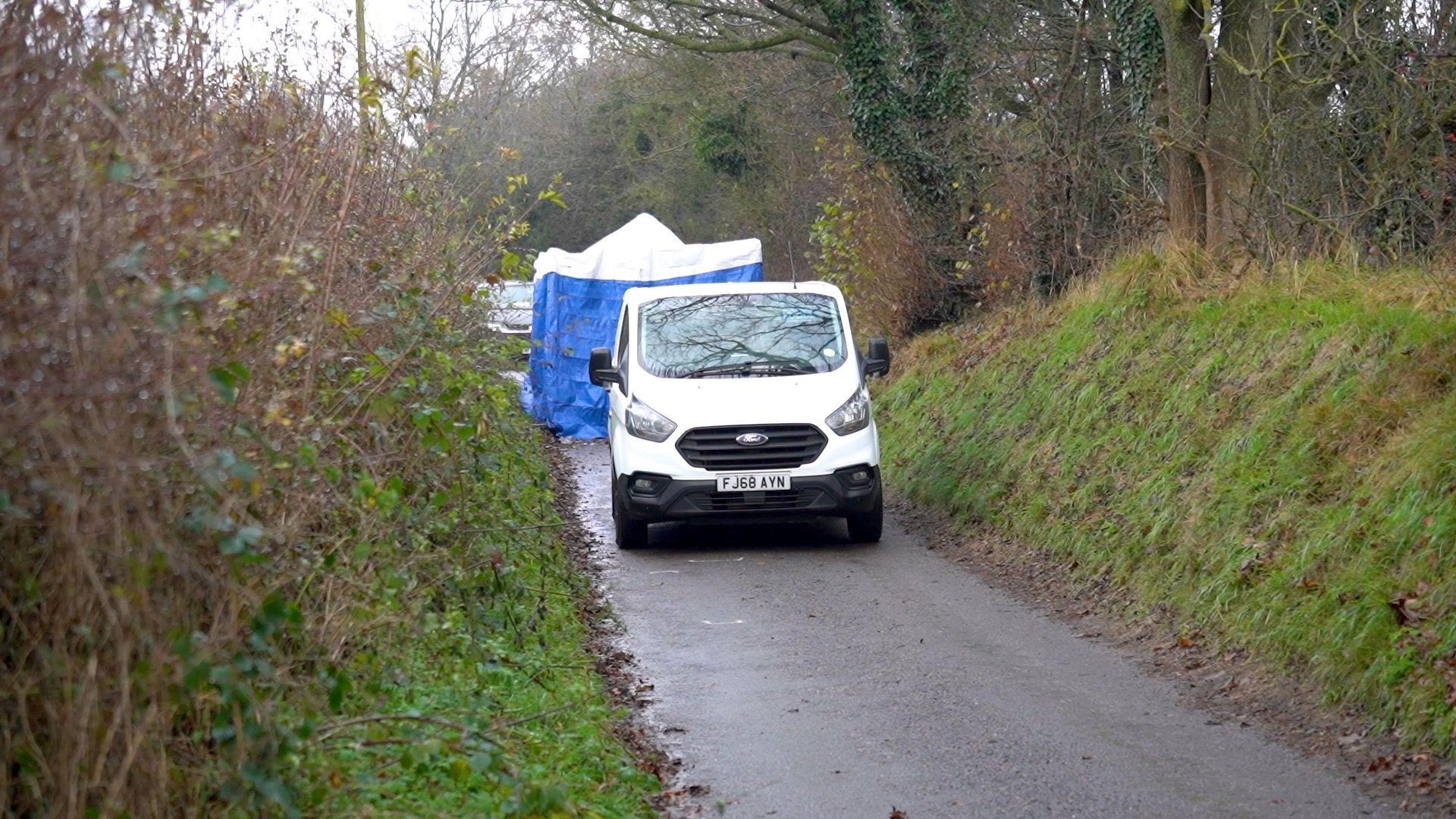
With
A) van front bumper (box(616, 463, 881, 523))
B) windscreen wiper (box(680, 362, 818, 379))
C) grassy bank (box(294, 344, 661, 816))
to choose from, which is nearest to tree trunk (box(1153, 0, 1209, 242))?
windscreen wiper (box(680, 362, 818, 379))

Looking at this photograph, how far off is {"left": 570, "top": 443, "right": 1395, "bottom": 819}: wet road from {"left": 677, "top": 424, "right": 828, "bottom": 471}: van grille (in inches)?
36.2

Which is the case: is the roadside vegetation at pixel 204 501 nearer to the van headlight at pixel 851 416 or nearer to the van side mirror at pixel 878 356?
the van headlight at pixel 851 416

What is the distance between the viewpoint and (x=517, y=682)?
7051 millimetres

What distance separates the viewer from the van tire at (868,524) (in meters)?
12.3

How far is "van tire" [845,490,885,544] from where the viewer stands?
1234cm

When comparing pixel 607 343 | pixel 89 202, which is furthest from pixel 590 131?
pixel 89 202

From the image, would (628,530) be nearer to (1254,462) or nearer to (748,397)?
(748,397)

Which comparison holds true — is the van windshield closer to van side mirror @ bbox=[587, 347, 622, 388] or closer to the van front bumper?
van side mirror @ bbox=[587, 347, 622, 388]

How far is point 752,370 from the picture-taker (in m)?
12.8

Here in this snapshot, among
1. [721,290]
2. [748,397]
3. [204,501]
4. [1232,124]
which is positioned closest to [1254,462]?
[748,397]

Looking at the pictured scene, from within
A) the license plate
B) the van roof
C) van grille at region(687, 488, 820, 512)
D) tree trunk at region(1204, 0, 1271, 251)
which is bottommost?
van grille at region(687, 488, 820, 512)

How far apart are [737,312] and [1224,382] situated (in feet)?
13.7

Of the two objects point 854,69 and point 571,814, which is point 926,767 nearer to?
point 571,814

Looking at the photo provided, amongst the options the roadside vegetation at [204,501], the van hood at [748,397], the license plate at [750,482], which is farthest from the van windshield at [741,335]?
the roadside vegetation at [204,501]
